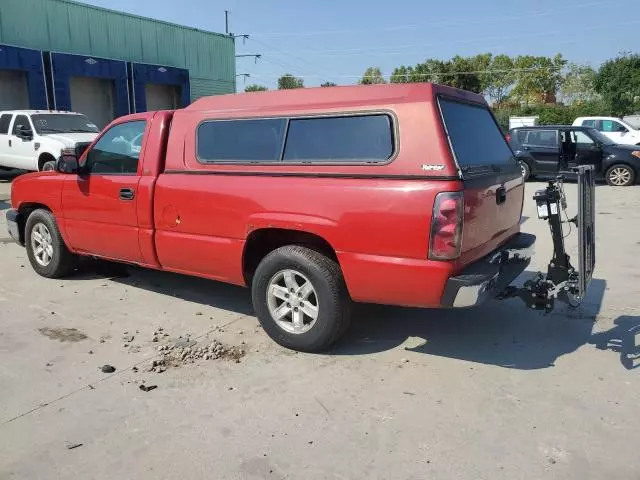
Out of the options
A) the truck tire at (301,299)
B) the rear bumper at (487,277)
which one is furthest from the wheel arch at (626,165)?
the truck tire at (301,299)

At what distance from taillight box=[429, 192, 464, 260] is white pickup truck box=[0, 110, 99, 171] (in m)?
12.1

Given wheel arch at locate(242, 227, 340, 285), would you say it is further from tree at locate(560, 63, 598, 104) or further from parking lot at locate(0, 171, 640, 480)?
tree at locate(560, 63, 598, 104)

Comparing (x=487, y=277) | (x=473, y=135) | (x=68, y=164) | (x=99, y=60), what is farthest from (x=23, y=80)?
(x=487, y=277)

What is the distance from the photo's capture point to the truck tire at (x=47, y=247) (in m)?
6.12

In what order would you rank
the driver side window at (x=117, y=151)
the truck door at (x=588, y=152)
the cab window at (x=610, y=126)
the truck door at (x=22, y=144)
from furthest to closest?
the cab window at (x=610, y=126)
the truck door at (x=588, y=152)
the truck door at (x=22, y=144)
the driver side window at (x=117, y=151)

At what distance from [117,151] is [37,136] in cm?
1004

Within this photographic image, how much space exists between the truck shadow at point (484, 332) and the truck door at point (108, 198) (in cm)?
228

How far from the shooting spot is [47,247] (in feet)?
20.7

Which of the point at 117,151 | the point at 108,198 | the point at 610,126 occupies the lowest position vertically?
the point at 108,198

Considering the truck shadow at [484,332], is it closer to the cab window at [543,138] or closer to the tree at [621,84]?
the cab window at [543,138]

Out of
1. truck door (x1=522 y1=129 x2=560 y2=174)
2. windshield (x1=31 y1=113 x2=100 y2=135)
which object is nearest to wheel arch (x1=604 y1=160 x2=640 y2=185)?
truck door (x1=522 y1=129 x2=560 y2=174)

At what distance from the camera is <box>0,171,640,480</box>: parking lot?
294cm

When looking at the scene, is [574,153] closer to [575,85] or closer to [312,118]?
[312,118]

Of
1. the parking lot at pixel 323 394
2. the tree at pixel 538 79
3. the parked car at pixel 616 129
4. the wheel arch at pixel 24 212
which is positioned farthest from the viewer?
the tree at pixel 538 79
